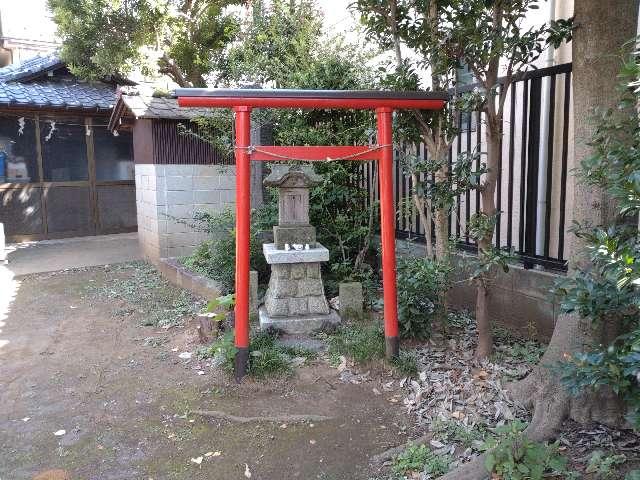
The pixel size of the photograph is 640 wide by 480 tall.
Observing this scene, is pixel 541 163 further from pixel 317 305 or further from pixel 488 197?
pixel 317 305

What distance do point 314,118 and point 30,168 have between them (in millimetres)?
8520

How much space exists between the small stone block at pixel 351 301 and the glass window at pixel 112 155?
990 centimetres

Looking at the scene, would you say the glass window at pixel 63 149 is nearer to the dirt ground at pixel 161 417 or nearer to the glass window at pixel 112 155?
the glass window at pixel 112 155

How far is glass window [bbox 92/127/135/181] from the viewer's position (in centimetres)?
1326

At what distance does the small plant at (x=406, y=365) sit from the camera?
4.29 m

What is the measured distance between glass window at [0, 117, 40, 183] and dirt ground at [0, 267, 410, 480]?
25.2ft

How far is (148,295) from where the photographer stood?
756 centimetres

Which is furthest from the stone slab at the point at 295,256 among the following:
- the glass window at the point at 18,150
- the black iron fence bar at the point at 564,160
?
the glass window at the point at 18,150

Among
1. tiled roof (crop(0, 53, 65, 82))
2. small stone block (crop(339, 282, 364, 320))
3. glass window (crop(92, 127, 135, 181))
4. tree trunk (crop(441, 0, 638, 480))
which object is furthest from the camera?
glass window (crop(92, 127, 135, 181))

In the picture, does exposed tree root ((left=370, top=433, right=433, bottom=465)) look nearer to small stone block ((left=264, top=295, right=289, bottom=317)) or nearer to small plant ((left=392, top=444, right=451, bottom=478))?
small plant ((left=392, top=444, right=451, bottom=478))

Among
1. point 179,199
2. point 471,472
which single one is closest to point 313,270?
point 471,472

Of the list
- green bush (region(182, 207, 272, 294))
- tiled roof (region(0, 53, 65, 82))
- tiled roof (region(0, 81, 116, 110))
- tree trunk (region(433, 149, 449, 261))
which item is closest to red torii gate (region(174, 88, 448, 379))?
tree trunk (region(433, 149, 449, 261))

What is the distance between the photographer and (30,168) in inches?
485

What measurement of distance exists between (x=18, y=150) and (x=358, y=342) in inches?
426
